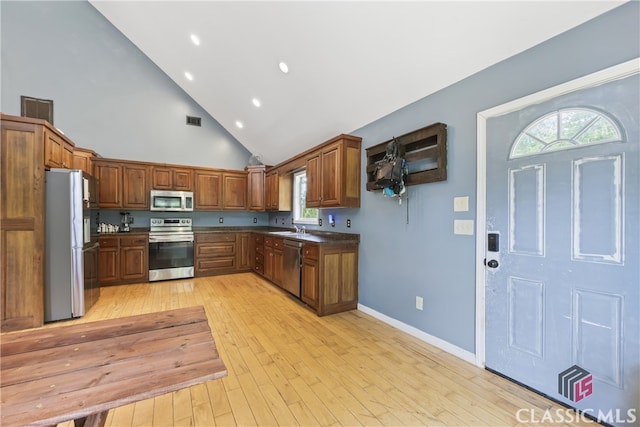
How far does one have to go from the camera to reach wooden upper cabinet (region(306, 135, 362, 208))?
3493 mm

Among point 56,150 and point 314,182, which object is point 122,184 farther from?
point 314,182

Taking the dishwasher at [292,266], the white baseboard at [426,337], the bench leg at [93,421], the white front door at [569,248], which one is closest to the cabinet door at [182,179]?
the dishwasher at [292,266]

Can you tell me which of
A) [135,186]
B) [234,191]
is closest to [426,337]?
[234,191]

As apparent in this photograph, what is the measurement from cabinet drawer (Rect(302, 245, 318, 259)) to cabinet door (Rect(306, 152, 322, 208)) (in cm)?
71

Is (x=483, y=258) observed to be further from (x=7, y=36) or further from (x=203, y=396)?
(x=7, y=36)

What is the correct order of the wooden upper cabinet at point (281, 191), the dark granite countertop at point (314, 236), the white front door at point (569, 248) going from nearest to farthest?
the white front door at point (569, 248)
the dark granite countertop at point (314, 236)
the wooden upper cabinet at point (281, 191)

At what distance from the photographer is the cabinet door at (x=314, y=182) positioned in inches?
155

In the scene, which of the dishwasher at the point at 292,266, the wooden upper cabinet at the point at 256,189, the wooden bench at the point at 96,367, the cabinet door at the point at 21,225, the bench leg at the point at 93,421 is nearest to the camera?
the wooden bench at the point at 96,367

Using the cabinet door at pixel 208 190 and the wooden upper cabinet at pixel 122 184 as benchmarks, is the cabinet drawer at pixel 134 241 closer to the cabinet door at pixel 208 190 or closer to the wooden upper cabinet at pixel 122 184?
the wooden upper cabinet at pixel 122 184

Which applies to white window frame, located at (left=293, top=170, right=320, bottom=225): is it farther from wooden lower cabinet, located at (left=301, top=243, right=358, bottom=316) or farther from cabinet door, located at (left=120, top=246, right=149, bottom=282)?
cabinet door, located at (left=120, top=246, right=149, bottom=282)

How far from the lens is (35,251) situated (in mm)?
2947

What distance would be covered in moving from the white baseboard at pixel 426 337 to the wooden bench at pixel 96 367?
86.1 inches

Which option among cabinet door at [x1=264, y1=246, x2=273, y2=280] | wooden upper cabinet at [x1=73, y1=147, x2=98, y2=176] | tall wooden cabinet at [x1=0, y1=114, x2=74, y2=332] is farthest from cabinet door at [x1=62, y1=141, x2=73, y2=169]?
cabinet door at [x1=264, y1=246, x2=273, y2=280]

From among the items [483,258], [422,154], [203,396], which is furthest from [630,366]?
[203,396]
